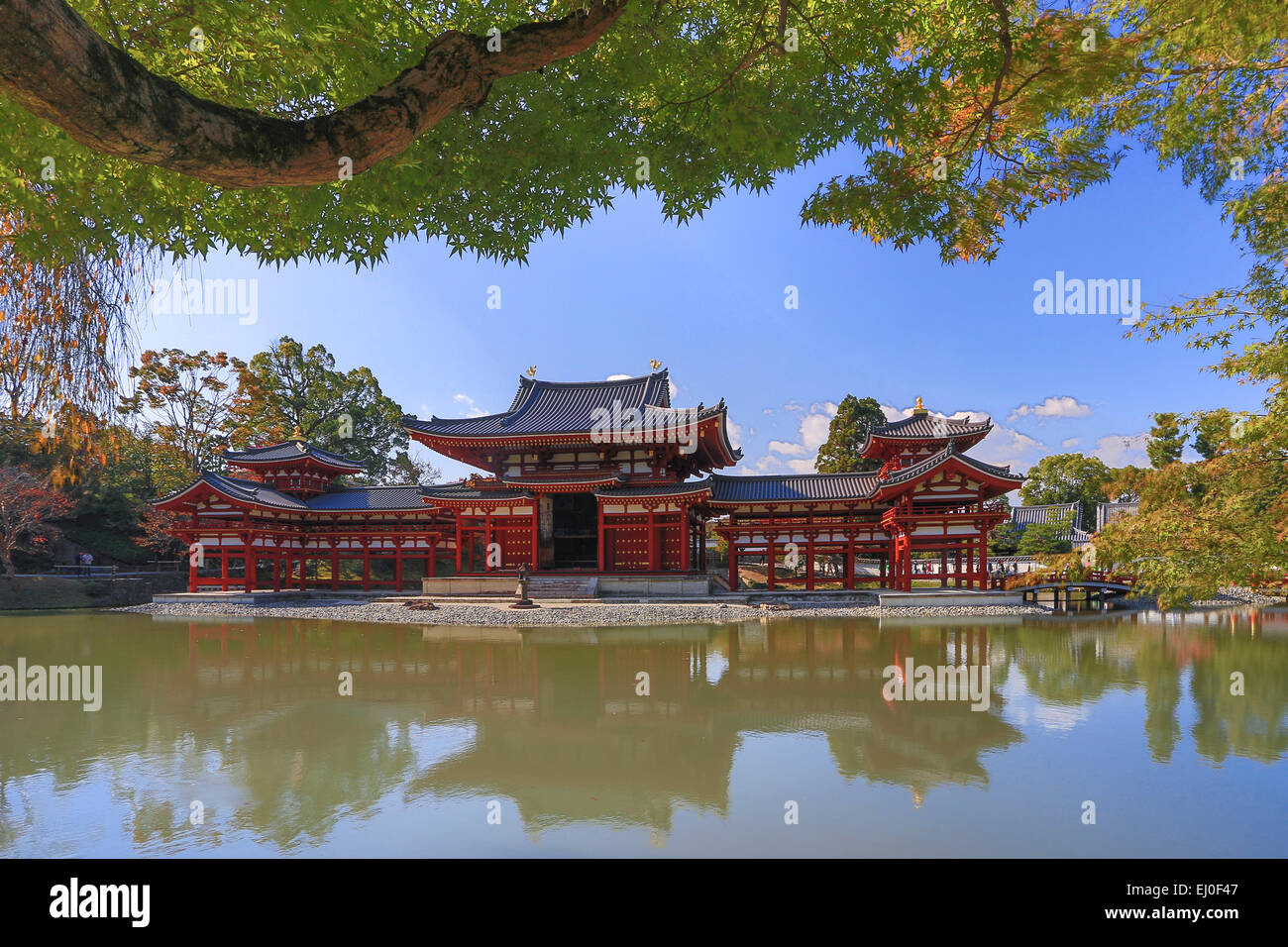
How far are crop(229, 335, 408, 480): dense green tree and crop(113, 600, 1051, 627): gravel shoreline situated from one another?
688 inches

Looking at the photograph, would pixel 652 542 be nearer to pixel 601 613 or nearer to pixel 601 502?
pixel 601 502

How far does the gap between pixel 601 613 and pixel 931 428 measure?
47.7 ft

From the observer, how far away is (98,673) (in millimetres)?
9492

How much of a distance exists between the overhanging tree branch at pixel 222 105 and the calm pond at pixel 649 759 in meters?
3.65

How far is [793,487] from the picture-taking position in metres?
22.1

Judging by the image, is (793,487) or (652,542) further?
(793,487)

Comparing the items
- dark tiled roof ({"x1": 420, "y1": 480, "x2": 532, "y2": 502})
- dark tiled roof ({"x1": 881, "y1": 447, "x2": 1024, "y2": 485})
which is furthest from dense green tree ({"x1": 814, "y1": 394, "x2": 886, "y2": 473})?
dark tiled roof ({"x1": 420, "y1": 480, "x2": 532, "y2": 502})

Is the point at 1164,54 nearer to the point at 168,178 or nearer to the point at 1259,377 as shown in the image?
the point at 1259,377

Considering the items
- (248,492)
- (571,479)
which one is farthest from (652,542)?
(248,492)

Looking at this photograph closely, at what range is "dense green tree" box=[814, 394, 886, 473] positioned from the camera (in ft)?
111

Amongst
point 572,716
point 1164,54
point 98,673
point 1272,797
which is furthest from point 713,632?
point 1164,54

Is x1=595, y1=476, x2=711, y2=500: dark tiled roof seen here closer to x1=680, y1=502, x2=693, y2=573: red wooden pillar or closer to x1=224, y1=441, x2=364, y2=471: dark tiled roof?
x1=680, y1=502, x2=693, y2=573: red wooden pillar

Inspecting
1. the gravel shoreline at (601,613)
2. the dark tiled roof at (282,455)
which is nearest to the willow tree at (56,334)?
the gravel shoreline at (601,613)

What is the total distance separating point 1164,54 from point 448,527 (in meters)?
24.6
